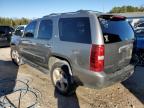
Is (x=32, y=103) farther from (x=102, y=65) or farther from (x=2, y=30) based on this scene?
(x=2, y=30)

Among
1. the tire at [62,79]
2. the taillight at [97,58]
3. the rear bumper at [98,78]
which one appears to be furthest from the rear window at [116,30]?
the tire at [62,79]

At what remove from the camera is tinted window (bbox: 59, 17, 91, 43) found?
15.1 feet

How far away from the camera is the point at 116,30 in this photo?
4930mm

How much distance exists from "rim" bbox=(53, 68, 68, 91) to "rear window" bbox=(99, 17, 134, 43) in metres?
1.60

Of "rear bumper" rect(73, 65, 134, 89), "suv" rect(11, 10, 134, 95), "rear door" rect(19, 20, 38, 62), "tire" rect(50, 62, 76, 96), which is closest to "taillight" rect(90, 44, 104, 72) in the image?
"suv" rect(11, 10, 134, 95)

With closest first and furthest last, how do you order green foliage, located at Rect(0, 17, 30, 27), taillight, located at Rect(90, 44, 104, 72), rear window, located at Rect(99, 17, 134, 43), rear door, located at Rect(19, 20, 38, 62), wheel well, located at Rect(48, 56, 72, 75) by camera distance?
taillight, located at Rect(90, 44, 104, 72) → rear window, located at Rect(99, 17, 134, 43) → wheel well, located at Rect(48, 56, 72, 75) → rear door, located at Rect(19, 20, 38, 62) → green foliage, located at Rect(0, 17, 30, 27)

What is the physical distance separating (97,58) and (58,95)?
1785 millimetres

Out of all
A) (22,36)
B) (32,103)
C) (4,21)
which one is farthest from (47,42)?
(4,21)

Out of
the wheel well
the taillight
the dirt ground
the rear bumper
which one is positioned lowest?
the dirt ground

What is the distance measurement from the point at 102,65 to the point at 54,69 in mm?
1738

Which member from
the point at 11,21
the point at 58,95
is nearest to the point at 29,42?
the point at 58,95

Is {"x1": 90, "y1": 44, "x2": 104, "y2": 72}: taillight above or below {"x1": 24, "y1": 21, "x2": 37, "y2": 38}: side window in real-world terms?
below

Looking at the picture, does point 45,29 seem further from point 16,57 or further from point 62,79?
point 16,57

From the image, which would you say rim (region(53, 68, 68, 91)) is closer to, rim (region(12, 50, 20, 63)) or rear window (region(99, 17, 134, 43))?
rear window (region(99, 17, 134, 43))
